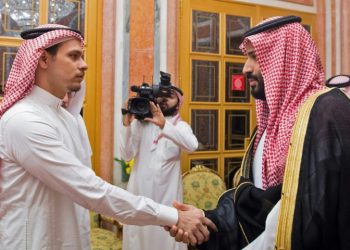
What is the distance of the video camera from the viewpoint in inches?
111

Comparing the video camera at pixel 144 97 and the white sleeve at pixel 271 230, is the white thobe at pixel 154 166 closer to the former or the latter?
the video camera at pixel 144 97

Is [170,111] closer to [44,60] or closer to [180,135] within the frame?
[180,135]

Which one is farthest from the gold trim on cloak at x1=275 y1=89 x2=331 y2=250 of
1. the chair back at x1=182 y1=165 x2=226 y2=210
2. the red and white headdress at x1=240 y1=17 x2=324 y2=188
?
the chair back at x1=182 y1=165 x2=226 y2=210

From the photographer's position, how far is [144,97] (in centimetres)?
281

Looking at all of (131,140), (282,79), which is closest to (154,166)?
(131,140)

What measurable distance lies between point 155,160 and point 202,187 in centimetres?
76

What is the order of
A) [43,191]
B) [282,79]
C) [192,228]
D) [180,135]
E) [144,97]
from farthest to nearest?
1. [180,135]
2. [144,97]
3. [192,228]
4. [43,191]
5. [282,79]

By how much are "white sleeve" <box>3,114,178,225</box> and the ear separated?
10.9 inches

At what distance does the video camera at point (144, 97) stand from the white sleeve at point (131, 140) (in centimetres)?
26

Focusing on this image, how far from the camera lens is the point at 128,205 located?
1.71 m

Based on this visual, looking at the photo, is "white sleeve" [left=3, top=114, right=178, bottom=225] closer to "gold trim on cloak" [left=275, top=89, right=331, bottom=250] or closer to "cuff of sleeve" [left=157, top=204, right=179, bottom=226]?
"cuff of sleeve" [left=157, top=204, right=179, bottom=226]

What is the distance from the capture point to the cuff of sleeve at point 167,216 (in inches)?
70.2

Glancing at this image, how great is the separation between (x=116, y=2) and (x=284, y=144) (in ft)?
8.32

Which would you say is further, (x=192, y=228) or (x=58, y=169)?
(x=192, y=228)
